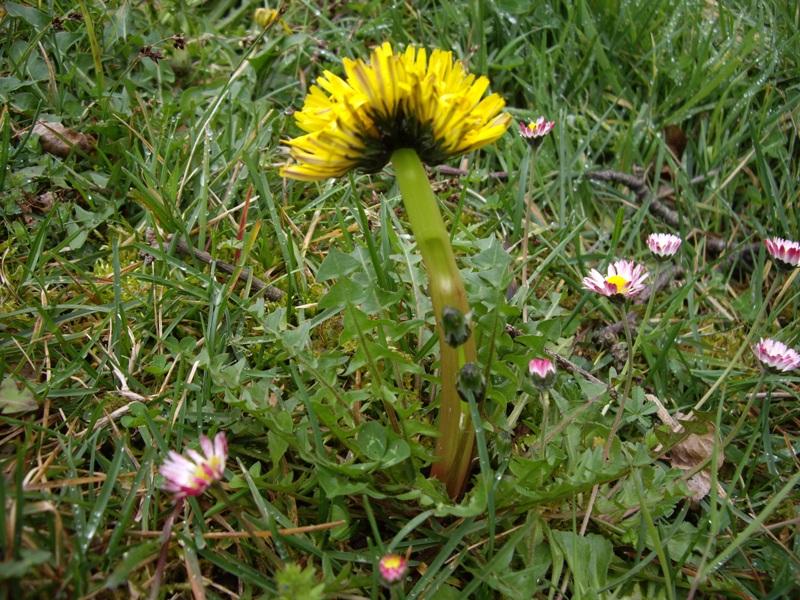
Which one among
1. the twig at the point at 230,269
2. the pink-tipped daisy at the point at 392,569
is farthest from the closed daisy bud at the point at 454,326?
the twig at the point at 230,269

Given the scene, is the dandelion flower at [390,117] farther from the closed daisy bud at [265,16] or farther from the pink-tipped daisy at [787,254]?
the closed daisy bud at [265,16]

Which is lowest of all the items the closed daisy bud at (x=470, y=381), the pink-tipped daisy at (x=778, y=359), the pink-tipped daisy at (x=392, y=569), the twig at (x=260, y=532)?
the twig at (x=260, y=532)

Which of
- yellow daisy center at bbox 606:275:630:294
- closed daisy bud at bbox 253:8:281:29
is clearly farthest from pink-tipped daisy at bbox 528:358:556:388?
closed daisy bud at bbox 253:8:281:29

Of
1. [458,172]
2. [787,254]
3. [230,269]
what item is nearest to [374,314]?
[230,269]

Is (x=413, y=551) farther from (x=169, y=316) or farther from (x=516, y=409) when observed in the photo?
(x=169, y=316)

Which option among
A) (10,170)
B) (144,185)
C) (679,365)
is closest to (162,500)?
(144,185)
